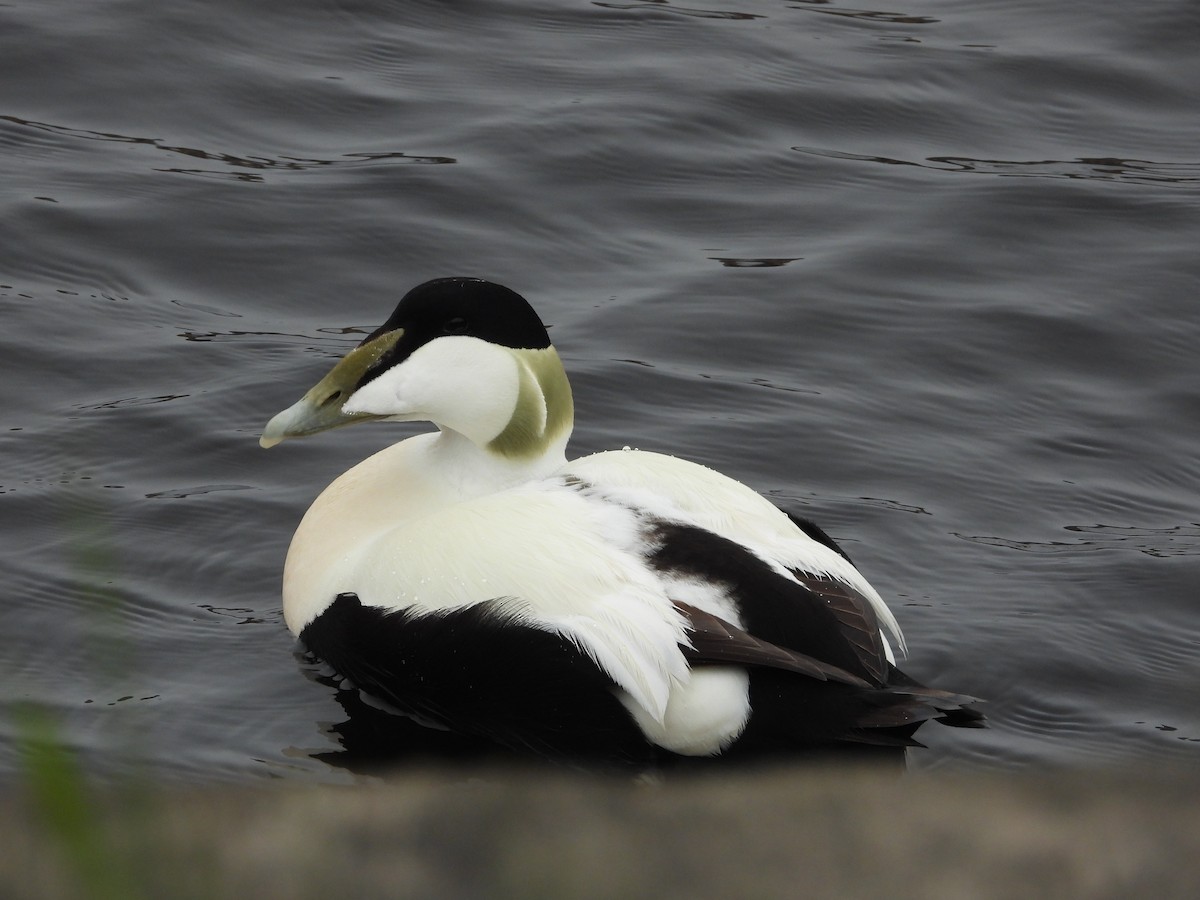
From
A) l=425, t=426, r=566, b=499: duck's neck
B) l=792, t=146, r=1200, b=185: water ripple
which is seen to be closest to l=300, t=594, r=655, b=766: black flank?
l=425, t=426, r=566, b=499: duck's neck

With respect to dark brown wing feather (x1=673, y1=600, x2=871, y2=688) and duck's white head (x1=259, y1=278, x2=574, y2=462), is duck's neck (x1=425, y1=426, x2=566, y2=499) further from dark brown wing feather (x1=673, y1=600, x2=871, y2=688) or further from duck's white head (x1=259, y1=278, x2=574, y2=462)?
dark brown wing feather (x1=673, y1=600, x2=871, y2=688)

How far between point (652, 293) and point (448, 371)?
7.37 feet

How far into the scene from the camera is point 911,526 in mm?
4531

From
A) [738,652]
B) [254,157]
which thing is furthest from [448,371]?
[254,157]

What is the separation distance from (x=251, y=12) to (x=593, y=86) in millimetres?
1486

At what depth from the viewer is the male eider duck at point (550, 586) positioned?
10.2 ft

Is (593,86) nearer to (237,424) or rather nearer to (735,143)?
(735,143)

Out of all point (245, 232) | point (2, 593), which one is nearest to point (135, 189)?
point (245, 232)

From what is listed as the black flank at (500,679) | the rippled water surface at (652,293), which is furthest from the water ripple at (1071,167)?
the black flank at (500,679)

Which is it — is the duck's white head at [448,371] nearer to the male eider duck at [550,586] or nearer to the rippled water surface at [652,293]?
the male eider duck at [550,586]

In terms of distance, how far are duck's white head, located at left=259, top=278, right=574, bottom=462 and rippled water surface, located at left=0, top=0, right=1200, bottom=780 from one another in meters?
0.57

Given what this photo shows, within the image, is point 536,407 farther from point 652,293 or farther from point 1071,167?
point 1071,167

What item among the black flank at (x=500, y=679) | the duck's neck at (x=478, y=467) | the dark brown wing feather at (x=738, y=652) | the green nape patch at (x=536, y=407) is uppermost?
the green nape patch at (x=536, y=407)

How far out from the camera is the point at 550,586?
315 centimetres
